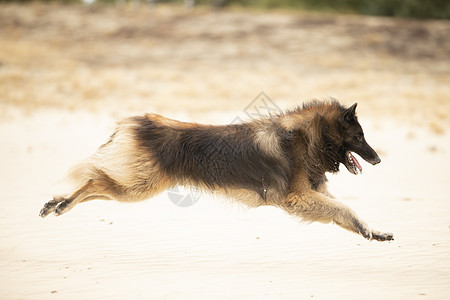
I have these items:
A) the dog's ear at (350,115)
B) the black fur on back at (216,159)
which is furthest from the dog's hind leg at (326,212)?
the dog's ear at (350,115)

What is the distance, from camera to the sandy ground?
18.3 ft

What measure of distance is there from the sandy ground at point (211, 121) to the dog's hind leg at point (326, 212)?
39cm

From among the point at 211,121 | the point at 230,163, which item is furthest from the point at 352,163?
the point at 211,121

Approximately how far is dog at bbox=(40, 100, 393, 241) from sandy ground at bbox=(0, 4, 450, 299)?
0.53 meters

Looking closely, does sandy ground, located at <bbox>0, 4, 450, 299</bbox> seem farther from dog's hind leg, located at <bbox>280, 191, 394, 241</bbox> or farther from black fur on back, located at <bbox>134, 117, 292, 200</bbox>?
black fur on back, located at <bbox>134, 117, 292, 200</bbox>

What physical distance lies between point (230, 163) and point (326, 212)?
116 cm

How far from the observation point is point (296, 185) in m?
6.07

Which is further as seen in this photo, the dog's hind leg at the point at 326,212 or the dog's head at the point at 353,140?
the dog's head at the point at 353,140

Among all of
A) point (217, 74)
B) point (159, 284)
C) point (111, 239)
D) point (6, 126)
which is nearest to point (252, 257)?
point (159, 284)

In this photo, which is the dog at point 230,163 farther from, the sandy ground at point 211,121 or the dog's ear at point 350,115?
the sandy ground at point 211,121

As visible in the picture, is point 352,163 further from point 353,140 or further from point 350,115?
point 350,115

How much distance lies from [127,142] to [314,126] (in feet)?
6.86

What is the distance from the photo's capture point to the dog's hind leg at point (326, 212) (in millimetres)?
5832

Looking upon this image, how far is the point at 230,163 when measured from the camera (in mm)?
6004
